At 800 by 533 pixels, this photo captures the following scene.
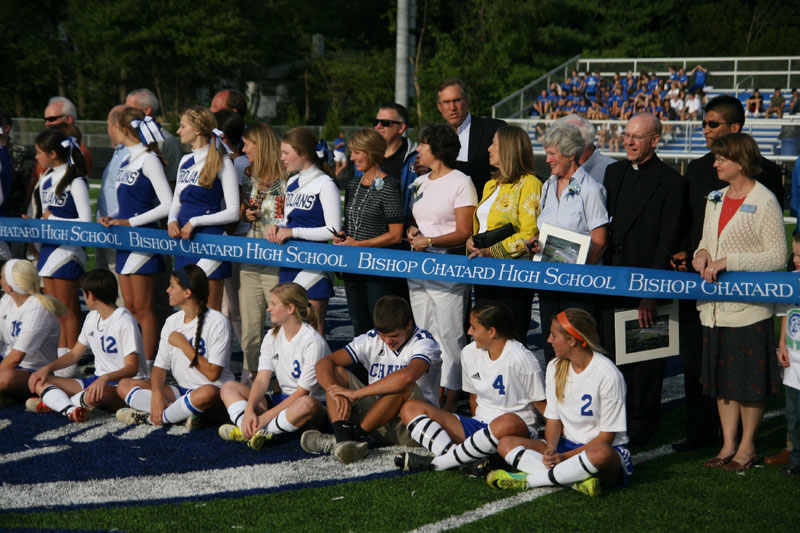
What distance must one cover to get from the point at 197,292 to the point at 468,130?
2485 mm

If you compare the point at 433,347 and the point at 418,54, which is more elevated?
the point at 418,54

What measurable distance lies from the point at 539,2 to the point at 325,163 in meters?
42.4

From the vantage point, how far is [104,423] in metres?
6.87

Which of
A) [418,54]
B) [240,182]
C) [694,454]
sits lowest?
[694,454]

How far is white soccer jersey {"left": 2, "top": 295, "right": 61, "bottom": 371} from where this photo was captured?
735cm

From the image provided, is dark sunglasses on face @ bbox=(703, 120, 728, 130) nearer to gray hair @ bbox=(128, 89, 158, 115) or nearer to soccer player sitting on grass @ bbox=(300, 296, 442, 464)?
soccer player sitting on grass @ bbox=(300, 296, 442, 464)

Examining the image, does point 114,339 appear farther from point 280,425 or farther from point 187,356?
point 280,425

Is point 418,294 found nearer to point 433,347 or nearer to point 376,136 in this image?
point 433,347

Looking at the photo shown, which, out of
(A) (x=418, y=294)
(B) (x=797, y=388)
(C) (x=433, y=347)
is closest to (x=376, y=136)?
(A) (x=418, y=294)

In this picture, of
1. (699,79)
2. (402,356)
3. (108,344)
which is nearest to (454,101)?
(402,356)

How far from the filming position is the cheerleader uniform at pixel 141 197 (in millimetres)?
7656

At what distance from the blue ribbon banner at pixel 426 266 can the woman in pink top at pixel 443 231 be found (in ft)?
0.52

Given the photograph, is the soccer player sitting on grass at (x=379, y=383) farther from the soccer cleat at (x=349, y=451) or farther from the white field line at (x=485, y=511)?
the white field line at (x=485, y=511)

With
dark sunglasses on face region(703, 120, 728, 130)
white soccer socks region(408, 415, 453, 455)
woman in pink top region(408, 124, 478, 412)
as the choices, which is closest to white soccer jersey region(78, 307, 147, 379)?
woman in pink top region(408, 124, 478, 412)
